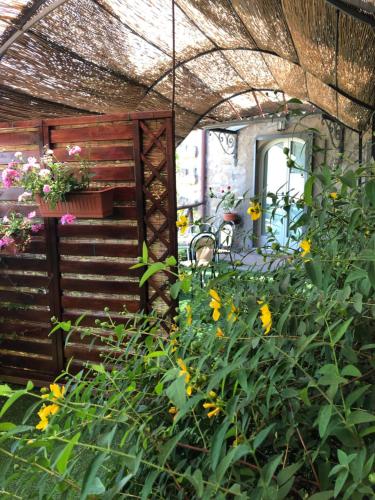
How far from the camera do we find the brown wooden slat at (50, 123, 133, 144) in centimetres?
224

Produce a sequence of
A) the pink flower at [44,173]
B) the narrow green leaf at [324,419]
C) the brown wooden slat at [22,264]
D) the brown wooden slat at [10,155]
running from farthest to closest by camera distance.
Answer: the brown wooden slat at [22,264]
the brown wooden slat at [10,155]
the pink flower at [44,173]
the narrow green leaf at [324,419]

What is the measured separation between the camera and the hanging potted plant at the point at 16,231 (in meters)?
2.30

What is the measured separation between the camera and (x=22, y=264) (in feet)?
8.46

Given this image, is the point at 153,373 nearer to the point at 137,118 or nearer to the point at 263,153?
the point at 137,118

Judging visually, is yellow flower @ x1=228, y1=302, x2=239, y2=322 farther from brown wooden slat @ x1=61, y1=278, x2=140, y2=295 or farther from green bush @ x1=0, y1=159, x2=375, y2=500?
brown wooden slat @ x1=61, y1=278, x2=140, y2=295

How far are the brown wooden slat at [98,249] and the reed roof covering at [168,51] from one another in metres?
1.07

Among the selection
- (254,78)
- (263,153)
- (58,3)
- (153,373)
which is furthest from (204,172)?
(153,373)

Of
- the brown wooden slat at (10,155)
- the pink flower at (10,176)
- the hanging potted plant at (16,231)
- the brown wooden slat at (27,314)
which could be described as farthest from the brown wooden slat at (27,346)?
the brown wooden slat at (10,155)

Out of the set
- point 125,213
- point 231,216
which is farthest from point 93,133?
point 231,216

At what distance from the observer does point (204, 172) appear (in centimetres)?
787

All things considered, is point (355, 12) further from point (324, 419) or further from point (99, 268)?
point (99, 268)

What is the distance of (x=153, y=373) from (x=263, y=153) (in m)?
6.84

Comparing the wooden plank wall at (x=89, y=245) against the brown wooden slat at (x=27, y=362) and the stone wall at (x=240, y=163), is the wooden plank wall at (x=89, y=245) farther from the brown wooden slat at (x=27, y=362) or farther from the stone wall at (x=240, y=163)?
the stone wall at (x=240, y=163)

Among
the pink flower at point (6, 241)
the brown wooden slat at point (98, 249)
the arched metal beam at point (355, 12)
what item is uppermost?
the arched metal beam at point (355, 12)
